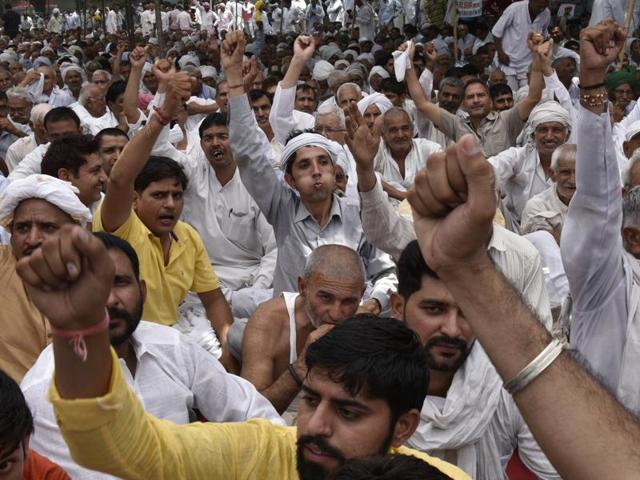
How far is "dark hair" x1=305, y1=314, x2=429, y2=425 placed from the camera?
7.01ft

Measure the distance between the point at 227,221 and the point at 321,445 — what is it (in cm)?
368

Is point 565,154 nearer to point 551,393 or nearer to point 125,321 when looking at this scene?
point 125,321

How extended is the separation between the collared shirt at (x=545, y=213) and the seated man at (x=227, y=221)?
51.9 inches

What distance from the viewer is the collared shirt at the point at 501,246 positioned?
355cm

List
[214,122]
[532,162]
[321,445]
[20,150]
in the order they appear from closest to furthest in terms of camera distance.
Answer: [321,445] → [214,122] → [532,162] → [20,150]

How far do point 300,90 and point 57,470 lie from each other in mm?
6950

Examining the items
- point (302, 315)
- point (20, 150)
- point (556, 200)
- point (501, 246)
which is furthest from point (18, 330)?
point (20, 150)

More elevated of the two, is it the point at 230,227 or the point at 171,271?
the point at 171,271

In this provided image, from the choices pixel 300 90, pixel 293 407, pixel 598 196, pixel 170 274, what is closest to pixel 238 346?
pixel 293 407

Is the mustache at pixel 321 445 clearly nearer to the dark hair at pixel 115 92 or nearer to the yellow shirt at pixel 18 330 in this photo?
the yellow shirt at pixel 18 330

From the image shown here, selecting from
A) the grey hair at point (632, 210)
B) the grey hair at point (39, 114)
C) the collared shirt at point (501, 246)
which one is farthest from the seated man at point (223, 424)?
the grey hair at point (39, 114)

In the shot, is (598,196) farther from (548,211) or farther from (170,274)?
(548,211)

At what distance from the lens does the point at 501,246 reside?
358 centimetres

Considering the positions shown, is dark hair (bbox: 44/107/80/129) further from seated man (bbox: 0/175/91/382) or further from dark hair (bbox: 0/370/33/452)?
dark hair (bbox: 0/370/33/452)
